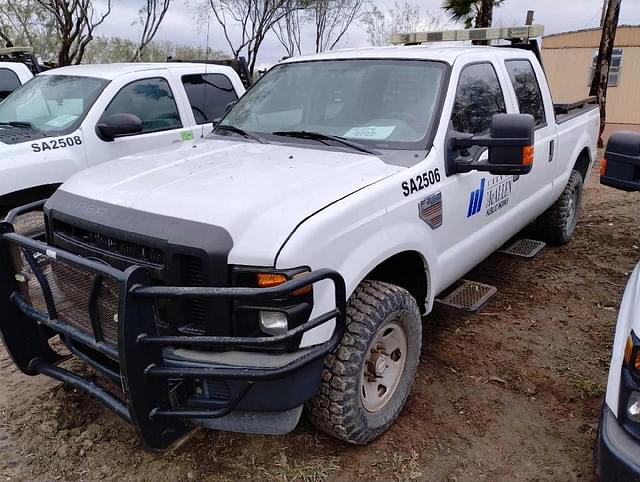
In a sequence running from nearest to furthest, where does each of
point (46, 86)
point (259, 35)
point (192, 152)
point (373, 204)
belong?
1. point (373, 204)
2. point (192, 152)
3. point (46, 86)
4. point (259, 35)

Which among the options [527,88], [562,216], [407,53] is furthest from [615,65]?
[407,53]

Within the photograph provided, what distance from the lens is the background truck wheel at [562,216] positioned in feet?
18.6

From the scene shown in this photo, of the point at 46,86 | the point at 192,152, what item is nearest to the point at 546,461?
the point at 192,152

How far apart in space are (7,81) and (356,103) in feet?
19.2

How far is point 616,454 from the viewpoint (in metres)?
2.02

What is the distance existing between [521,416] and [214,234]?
6.74ft

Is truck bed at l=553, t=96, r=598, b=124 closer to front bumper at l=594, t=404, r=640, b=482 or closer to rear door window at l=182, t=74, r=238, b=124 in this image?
rear door window at l=182, t=74, r=238, b=124

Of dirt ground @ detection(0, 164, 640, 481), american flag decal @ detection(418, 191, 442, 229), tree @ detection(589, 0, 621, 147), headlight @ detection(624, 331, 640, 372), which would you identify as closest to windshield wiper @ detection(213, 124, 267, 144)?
american flag decal @ detection(418, 191, 442, 229)

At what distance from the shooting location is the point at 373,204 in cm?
273

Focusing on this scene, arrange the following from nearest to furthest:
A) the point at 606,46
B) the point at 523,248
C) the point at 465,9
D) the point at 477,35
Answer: the point at 477,35
the point at 523,248
the point at 606,46
the point at 465,9

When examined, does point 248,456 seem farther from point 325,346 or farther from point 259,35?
point 259,35

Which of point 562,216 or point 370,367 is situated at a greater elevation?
point 370,367

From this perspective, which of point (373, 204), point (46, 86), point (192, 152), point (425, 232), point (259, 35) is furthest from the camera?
point (259, 35)

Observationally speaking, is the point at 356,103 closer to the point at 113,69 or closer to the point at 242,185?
the point at 242,185
